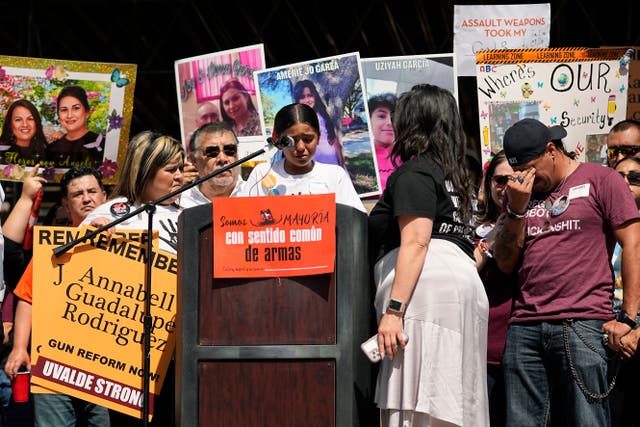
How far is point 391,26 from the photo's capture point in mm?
7969

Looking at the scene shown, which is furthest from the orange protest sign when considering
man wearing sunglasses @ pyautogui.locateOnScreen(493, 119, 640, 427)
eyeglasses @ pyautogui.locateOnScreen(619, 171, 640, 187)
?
eyeglasses @ pyautogui.locateOnScreen(619, 171, 640, 187)

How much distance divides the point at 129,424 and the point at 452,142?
2006 millimetres

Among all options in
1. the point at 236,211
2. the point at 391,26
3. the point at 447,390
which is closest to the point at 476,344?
the point at 447,390

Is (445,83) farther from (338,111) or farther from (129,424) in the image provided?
(129,424)

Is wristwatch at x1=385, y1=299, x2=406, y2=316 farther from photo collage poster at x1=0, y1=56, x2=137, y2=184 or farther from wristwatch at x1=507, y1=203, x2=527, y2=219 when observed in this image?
photo collage poster at x1=0, y1=56, x2=137, y2=184

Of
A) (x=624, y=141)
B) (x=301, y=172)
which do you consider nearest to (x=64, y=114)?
(x=301, y=172)

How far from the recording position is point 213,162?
5371 millimetres

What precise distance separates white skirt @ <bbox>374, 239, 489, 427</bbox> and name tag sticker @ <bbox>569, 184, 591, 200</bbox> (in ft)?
2.04

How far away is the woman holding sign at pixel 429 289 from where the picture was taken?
13.4 ft

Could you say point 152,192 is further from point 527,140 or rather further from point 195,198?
point 527,140

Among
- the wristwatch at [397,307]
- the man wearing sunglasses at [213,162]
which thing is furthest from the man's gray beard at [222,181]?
the wristwatch at [397,307]

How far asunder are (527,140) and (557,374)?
3.22 feet

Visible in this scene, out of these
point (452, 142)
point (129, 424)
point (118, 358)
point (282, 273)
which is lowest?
point (129, 424)

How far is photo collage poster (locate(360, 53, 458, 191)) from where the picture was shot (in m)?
6.21
